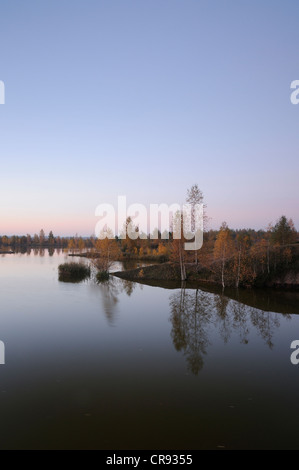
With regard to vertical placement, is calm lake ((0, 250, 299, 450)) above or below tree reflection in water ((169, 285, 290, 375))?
above

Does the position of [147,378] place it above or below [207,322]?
above

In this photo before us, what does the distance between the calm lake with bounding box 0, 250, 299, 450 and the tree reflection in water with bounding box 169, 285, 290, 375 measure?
0.09 meters

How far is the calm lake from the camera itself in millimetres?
8117

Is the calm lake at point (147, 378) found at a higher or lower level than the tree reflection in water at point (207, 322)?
higher

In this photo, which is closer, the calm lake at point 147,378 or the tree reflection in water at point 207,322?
the calm lake at point 147,378

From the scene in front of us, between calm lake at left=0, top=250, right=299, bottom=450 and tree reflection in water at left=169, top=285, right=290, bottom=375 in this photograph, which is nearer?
calm lake at left=0, top=250, right=299, bottom=450

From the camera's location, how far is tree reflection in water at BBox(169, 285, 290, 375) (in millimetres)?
15694

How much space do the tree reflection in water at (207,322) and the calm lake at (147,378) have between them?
0.30ft

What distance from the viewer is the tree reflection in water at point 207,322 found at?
15.7 meters

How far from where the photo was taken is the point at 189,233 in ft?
136

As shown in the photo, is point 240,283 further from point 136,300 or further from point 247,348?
point 247,348

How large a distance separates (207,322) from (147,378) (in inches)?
398

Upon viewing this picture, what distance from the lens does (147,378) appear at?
11.8 meters
